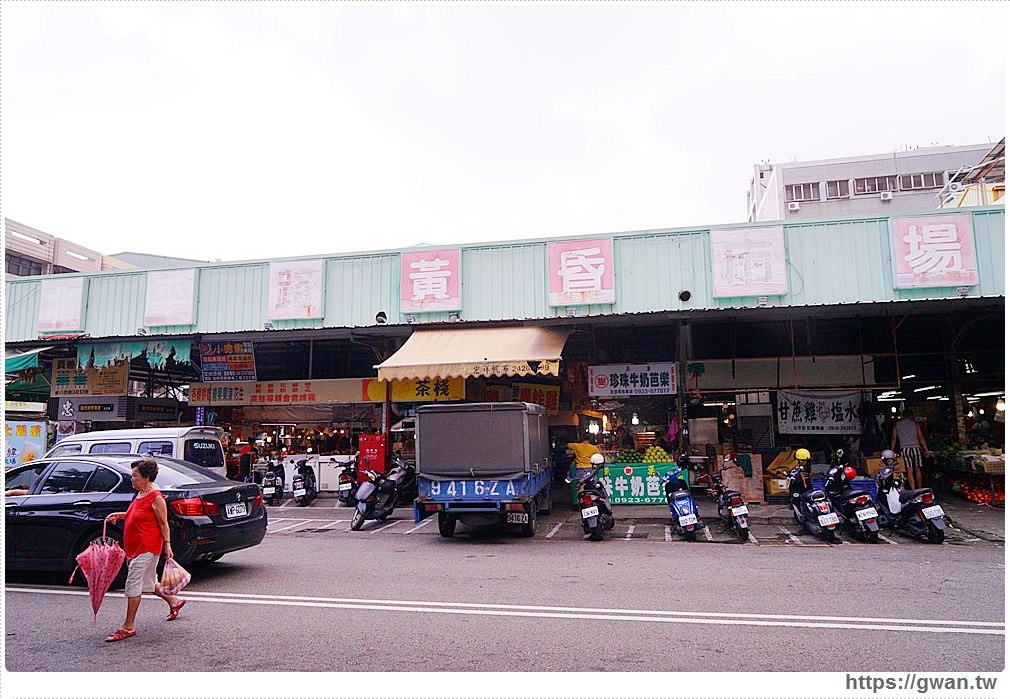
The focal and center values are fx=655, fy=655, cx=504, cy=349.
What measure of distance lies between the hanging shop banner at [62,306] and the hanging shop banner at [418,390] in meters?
6.97

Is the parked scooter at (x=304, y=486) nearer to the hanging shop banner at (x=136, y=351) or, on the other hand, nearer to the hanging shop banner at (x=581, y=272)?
the hanging shop banner at (x=136, y=351)

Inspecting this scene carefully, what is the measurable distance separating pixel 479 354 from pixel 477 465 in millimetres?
3123

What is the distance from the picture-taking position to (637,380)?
1550 cm

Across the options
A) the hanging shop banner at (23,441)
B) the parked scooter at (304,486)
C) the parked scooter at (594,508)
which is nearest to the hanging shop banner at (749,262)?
the parked scooter at (594,508)

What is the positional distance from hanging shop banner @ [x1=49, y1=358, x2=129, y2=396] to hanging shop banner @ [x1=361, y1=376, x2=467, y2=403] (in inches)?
262

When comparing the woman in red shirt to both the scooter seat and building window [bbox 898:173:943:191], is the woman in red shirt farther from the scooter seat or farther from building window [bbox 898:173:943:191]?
building window [bbox 898:173:943:191]

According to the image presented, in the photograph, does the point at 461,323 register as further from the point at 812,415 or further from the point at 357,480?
the point at 812,415

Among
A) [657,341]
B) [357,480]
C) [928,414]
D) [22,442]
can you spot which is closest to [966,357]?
[928,414]

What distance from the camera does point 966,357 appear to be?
16.2 m

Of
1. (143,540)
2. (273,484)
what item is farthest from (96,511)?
(273,484)

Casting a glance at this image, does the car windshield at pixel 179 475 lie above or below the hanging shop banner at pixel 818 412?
below

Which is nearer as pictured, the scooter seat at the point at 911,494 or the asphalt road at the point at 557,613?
the asphalt road at the point at 557,613

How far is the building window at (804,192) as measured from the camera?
51.8m

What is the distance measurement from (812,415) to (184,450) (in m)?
13.6
